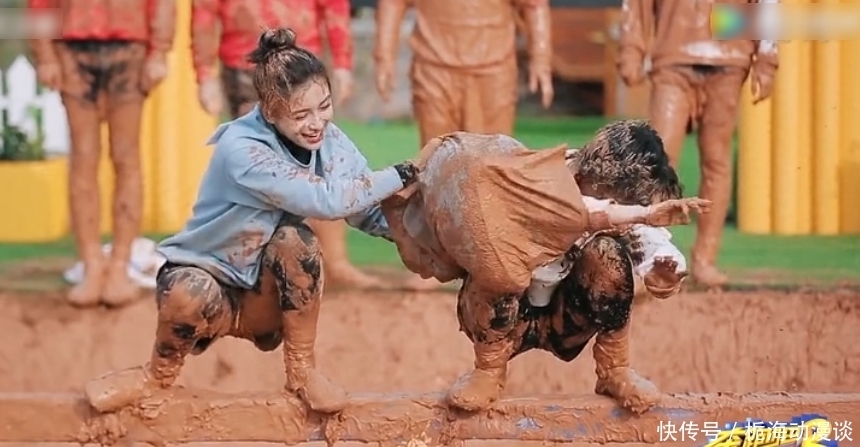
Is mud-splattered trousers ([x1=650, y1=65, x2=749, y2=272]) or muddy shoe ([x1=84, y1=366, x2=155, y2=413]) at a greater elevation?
mud-splattered trousers ([x1=650, y1=65, x2=749, y2=272])

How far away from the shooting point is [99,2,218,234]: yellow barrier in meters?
4.94

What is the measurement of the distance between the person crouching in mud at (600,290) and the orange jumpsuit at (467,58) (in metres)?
1.58

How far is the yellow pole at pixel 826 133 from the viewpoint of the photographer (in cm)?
470

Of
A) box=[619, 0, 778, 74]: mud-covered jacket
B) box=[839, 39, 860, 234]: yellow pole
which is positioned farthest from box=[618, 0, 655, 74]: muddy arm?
box=[839, 39, 860, 234]: yellow pole

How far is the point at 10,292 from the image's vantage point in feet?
13.1

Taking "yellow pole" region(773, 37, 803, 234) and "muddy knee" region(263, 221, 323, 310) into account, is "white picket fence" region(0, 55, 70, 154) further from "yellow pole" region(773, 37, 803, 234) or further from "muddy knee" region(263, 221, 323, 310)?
"muddy knee" region(263, 221, 323, 310)

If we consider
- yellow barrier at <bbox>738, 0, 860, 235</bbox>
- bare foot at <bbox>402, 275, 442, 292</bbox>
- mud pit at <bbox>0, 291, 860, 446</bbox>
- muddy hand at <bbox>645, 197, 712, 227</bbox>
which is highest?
muddy hand at <bbox>645, 197, 712, 227</bbox>

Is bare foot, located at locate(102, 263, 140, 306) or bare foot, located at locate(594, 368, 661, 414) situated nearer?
bare foot, located at locate(594, 368, 661, 414)

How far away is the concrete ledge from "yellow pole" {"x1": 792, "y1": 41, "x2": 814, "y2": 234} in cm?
269

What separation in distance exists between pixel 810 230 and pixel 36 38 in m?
2.89

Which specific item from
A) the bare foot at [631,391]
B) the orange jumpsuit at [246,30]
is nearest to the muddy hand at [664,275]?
the bare foot at [631,391]

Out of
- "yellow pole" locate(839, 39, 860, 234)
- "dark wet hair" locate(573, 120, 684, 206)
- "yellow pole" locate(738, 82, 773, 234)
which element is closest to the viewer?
"dark wet hair" locate(573, 120, 684, 206)

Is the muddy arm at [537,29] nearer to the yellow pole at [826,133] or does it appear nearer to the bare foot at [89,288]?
the yellow pole at [826,133]

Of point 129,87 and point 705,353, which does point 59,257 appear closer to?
point 129,87
